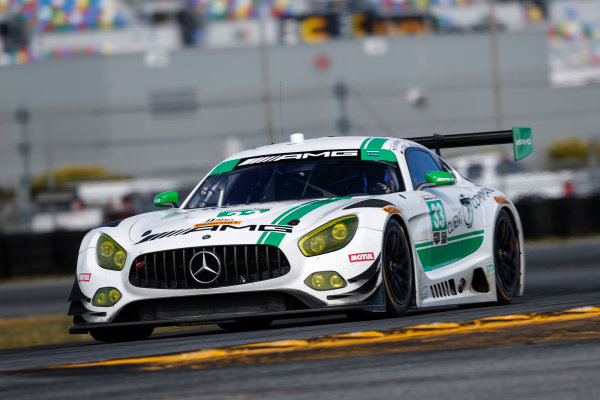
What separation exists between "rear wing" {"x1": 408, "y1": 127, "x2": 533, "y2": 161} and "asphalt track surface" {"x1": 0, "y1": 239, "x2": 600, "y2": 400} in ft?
8.80

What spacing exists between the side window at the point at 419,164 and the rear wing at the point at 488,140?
393mm

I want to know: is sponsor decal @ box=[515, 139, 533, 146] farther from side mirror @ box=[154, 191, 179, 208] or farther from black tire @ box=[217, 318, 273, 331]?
side mirror @ box=[154, 191, 179, 208]

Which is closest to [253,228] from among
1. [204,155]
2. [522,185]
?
[522,185]

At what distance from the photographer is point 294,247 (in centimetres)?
594

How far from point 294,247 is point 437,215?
1.44 metres

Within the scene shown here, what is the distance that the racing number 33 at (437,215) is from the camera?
6.97 metres

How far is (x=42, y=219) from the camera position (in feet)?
63.4

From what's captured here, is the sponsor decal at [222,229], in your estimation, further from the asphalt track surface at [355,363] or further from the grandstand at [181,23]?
the grandstand at [181,23]

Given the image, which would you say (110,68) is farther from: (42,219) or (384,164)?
(384,164)

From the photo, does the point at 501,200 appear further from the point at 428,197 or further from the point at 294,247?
the point at 294,247

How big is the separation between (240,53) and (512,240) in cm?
3241

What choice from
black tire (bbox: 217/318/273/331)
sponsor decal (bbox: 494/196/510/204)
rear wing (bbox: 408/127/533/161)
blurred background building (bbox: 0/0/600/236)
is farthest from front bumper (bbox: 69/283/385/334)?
blurred background building (bbox: 0/0/600/236)

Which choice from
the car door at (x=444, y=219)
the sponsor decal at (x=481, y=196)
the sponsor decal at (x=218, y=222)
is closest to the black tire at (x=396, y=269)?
the car door at (x=444, y=219)

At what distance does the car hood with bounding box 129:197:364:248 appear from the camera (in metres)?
6.00
